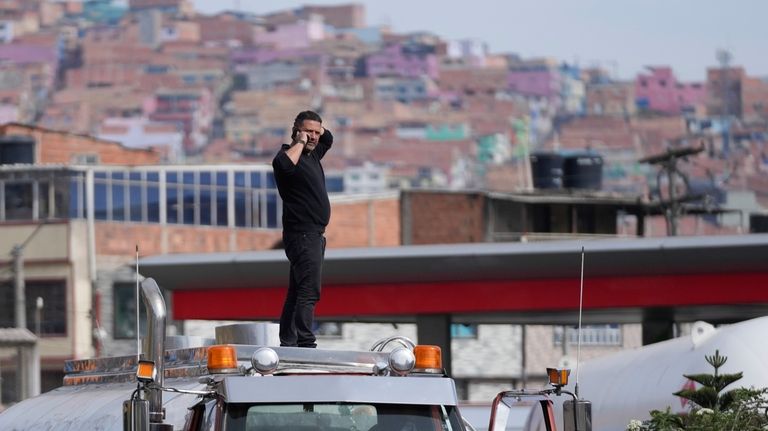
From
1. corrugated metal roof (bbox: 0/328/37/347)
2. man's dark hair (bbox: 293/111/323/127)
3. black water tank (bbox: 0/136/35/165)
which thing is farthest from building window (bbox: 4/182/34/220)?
man's dark hair (bbox: 293/111/323/127)

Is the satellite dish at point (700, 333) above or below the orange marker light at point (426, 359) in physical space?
below

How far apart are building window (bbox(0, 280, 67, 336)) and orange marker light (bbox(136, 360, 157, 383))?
60.4 metres

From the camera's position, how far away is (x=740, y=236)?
3484 centimetres

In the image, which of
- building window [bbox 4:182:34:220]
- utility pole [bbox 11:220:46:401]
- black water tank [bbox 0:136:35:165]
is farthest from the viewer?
black water tank [bbox 0:136:35:165]

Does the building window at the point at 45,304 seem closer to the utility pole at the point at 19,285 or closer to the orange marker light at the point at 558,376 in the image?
the utility pole at the point at 19,285

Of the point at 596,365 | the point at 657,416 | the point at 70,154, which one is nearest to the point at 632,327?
the point at 70,154

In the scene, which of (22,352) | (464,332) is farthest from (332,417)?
(464,332)

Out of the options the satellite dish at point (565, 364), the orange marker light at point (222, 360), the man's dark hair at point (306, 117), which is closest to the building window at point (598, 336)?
the satellite dish at point (565, 364)

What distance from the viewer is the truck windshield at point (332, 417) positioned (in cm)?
1057

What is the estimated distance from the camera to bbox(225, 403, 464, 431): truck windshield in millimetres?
10570

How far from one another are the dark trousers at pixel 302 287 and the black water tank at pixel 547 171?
70.1m

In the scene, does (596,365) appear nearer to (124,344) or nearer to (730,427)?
(730,427)

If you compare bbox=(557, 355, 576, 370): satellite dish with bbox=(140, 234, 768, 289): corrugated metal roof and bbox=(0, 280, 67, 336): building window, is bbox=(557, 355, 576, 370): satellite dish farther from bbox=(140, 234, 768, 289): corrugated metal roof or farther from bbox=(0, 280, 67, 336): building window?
bbox=(0, 280, 67, 336): building window

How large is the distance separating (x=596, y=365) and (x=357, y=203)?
50072 millimetres
